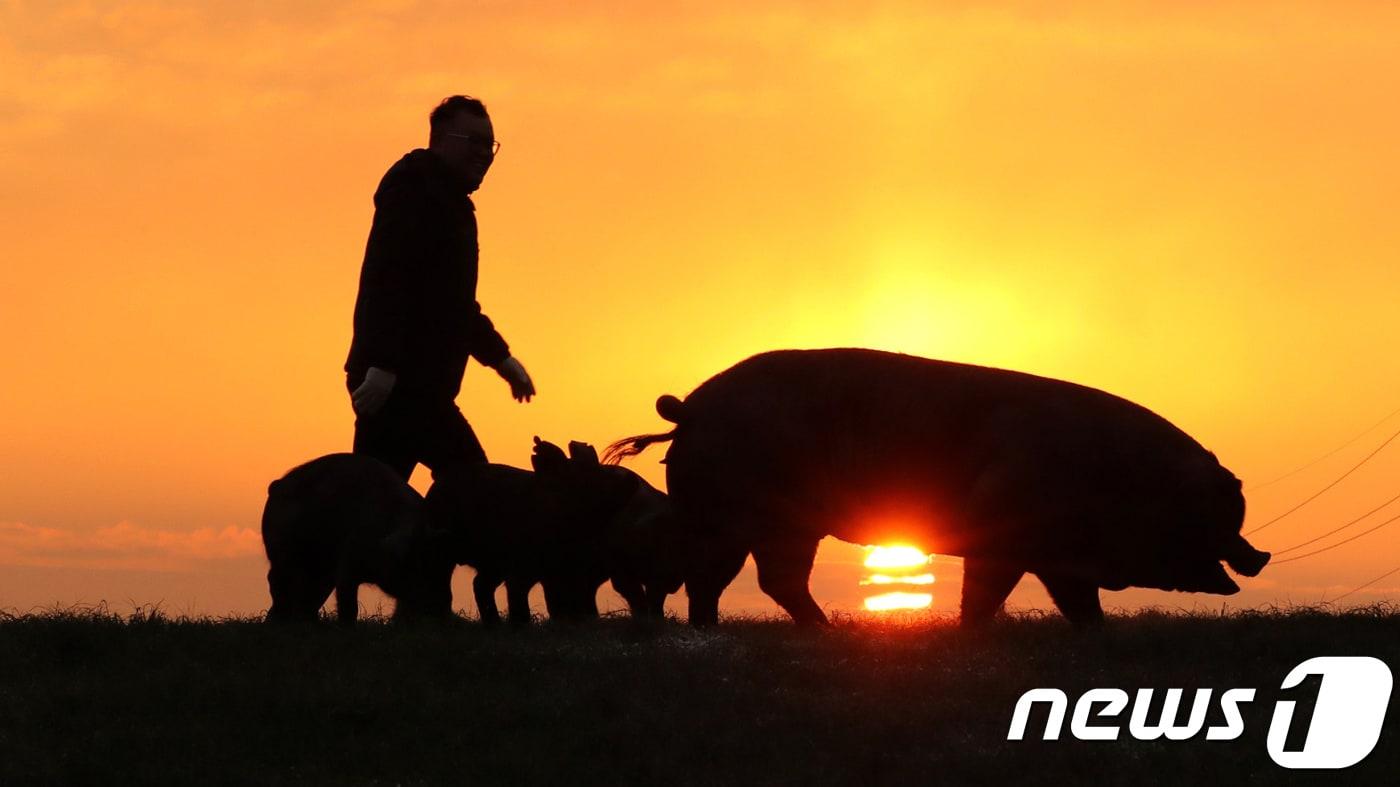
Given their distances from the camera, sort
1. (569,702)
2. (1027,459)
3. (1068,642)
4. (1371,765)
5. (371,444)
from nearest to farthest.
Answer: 1. (1371,765)
2. (569,702)
3. (1068,642)
4. (1027,459)
5. (371,444)

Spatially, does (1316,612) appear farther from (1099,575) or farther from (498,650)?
(498,650)

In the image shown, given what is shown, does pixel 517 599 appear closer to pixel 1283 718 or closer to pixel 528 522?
pixel 528 522

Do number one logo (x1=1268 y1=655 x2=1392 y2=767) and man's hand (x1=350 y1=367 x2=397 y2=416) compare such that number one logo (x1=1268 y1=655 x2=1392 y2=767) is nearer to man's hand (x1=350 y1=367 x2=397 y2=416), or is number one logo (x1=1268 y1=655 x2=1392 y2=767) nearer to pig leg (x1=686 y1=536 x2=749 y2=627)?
pig leg (x1=686 y1=536 x2=749 y2=627)

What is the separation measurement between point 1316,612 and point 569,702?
5.77m

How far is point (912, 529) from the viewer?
490 inches

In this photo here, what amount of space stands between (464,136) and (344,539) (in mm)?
3117

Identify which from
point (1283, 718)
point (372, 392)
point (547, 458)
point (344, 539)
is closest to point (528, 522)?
point (547, 458)

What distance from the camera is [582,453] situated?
42.4 feet

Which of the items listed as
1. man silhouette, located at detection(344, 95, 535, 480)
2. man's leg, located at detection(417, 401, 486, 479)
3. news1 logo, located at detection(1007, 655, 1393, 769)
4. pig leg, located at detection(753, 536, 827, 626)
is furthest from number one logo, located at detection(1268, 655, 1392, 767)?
man silhouette, located at detection(344, 95, 535, 480)

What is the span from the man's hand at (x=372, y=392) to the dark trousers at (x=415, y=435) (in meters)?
0.65

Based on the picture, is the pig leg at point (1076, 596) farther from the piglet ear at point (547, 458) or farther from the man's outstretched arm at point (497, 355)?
the man's outstretched arm at point (497, 355)

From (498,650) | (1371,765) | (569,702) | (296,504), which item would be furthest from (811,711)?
(296,504)

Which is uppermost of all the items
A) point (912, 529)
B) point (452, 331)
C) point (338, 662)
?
point (452, 331)

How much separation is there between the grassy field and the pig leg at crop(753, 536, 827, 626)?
2.36 ft
